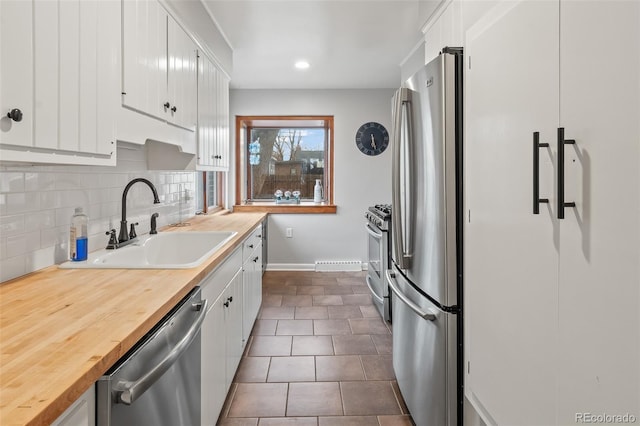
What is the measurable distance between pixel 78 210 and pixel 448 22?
205 cm

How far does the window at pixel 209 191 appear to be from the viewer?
14.7 ft

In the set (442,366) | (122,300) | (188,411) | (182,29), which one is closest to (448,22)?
(182,29)

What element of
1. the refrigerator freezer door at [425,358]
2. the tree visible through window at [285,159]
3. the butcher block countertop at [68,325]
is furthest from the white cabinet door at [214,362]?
the tree visible through window at [285,159]

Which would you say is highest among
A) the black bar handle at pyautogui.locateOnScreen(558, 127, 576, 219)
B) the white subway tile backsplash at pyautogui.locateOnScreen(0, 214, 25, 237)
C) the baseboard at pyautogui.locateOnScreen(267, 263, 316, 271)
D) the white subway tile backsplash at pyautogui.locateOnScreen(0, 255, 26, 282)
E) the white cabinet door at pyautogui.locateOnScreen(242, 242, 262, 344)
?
the black bar handle at pyautogui.locateOnScreen(558, 127, 576, 219)

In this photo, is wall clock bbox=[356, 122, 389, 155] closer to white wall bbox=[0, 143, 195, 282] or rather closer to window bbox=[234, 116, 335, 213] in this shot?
window bbox=[234, 116, 335, 213]

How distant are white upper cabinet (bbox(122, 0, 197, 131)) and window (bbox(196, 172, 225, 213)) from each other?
5.87ft

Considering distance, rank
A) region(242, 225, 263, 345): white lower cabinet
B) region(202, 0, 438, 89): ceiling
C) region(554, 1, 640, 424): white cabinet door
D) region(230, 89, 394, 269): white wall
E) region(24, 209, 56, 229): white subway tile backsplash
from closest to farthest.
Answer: region(554, 1, 640, 424): white cabinet door → region(24, 209, 56, 229): white subway tile backsplash → region(242, 225, 263, 345): white lower cabinet → region(202, 0, 438, 89): ceiling → region(230, 89, 394, 269): white wall

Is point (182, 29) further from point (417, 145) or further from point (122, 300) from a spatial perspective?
point (122, 300)

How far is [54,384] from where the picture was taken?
2.37 ft

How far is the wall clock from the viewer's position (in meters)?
5.47

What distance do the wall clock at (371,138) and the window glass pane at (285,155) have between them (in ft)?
1.82

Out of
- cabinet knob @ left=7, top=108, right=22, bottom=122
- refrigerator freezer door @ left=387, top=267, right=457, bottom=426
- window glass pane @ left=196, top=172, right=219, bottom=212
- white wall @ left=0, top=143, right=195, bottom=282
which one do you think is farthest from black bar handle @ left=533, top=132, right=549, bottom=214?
window glass pane @ left=196, top=172, right=219, bottom=212

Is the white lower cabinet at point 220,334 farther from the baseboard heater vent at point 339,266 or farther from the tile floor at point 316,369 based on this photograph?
the baseboard heater vent at point 339,266

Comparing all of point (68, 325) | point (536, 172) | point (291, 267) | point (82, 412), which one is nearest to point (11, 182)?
point (68, 325)
